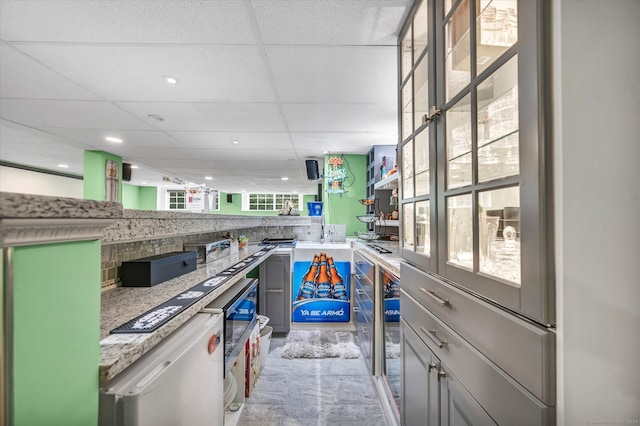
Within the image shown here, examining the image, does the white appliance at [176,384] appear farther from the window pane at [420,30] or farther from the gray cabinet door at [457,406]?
the window pane at [420,30]

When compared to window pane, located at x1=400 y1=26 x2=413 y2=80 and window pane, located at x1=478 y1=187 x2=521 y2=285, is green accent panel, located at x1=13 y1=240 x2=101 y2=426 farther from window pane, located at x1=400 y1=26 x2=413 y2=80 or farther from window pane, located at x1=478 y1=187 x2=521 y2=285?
window pane, located at x1=400 y1=26 x2=413 y2=80

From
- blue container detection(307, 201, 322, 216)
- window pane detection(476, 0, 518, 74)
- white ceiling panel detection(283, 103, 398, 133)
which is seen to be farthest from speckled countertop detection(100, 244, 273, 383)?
blue container detection(307, 201, 322, 216)

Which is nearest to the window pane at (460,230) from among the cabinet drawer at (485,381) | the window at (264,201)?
the cabinet drawer at (485,381)

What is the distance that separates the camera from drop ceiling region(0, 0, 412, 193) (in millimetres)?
1356

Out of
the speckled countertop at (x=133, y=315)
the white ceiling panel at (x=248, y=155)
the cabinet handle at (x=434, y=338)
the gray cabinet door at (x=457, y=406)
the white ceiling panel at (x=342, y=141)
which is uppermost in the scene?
the white ceiling panel at (x=248, y=155)

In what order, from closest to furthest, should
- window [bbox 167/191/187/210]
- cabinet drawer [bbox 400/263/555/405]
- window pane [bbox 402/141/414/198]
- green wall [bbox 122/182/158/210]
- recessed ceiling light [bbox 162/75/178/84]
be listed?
cabinet drawer [bbox 400/263/555/405] < window pane [bbox 402/141/414/198] < recessed ceiling light [bbox 162/75/178/84] < green wall [bbox 122/182/158/210] < window [bbox 167/191/187/210]

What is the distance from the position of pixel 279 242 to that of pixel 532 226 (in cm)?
331

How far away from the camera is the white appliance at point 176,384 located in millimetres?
607

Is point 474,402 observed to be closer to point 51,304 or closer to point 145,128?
point 51,304

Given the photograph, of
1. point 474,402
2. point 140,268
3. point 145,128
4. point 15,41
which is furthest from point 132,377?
point 145,128

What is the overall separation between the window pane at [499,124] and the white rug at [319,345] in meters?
2.36

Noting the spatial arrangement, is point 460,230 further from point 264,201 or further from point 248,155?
point 264,201

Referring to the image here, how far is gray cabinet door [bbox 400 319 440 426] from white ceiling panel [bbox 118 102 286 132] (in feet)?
6.91

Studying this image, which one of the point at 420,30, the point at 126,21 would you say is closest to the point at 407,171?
the point at 420,30
